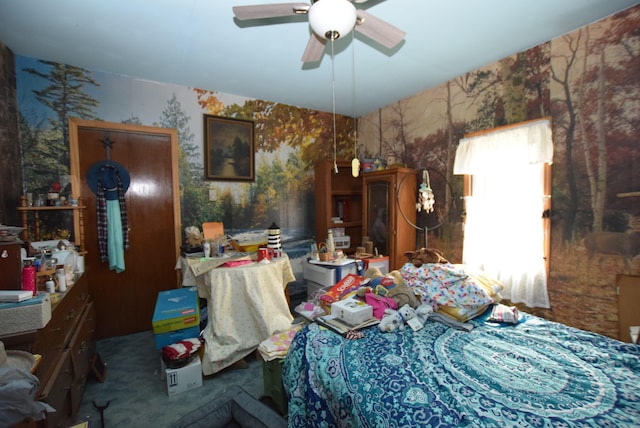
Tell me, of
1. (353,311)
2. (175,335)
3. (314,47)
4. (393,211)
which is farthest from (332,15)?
(175,335)

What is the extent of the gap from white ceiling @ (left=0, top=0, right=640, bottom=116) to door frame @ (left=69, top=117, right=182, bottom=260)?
534 millimetres

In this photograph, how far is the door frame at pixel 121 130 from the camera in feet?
8.96

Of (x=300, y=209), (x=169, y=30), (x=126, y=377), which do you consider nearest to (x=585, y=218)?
(x=300, y=209)

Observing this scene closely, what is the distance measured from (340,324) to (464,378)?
2.31 feet

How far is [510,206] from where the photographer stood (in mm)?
2559

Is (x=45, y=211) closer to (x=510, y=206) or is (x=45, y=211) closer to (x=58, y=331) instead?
(x=58, y=331)

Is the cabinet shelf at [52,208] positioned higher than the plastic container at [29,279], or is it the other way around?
the cabinet shelf at [52,208]

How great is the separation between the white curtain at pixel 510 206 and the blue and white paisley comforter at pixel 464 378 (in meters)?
0.88

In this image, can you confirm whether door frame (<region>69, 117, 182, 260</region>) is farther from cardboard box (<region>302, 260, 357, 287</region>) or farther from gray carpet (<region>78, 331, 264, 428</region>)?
cardboard box (<region>302, 260, 357, 287</region>)

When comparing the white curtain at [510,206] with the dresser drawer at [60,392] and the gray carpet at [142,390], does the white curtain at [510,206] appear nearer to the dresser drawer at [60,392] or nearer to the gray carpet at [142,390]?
the gray carpet at [142,390]

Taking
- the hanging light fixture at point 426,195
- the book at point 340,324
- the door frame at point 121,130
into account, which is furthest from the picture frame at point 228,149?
the book at point 340,324

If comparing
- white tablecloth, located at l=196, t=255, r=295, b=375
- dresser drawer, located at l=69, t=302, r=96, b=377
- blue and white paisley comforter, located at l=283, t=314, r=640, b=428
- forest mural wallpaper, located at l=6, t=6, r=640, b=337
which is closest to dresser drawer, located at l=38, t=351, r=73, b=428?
dresser drawer, located at l=69, t=302, r=96, b=377

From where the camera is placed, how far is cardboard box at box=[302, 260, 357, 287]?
3.18 meters

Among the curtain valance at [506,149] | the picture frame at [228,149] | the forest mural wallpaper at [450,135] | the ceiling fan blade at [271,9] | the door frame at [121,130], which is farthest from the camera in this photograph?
the picture frame at [228,149]
